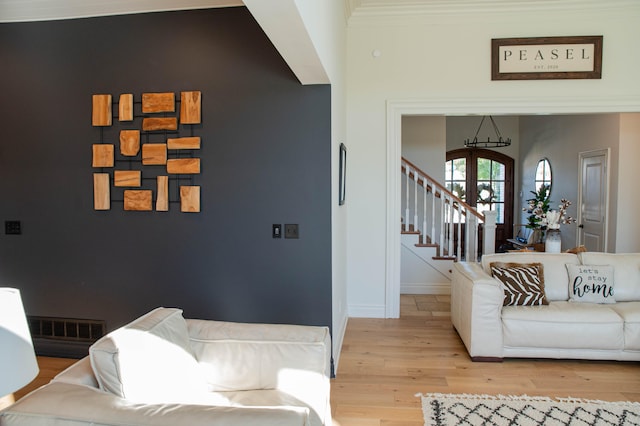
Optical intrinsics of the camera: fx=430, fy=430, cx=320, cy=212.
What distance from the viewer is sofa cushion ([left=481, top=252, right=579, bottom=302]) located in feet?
12.5

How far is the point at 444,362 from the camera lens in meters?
3.48

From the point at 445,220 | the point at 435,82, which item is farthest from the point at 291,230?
the point at 445,220

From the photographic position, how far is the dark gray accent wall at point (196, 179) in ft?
10.4

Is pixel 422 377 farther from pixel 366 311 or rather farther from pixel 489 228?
pixel 489 228

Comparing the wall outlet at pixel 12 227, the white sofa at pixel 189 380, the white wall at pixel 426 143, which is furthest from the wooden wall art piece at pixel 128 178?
the white wall at pixel 426 143

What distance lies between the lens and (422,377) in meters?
3.21

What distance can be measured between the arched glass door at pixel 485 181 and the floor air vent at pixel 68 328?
789 cm

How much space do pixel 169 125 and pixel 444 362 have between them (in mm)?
2861

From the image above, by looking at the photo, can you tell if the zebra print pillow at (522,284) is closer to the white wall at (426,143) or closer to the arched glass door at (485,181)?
the white wall at (426,143)

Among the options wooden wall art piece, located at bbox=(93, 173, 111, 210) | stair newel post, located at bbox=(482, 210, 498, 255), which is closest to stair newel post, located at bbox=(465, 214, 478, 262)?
stair newel post, located at bbox=(482, 210, 498, 255)

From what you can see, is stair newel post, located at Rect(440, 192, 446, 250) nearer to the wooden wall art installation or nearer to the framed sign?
the framed sign

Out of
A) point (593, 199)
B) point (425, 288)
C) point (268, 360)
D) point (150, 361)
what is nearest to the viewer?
point (150, 361)

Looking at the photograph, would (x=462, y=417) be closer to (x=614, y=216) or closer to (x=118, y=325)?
(x=118, y=325)

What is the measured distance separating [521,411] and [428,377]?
69cm
